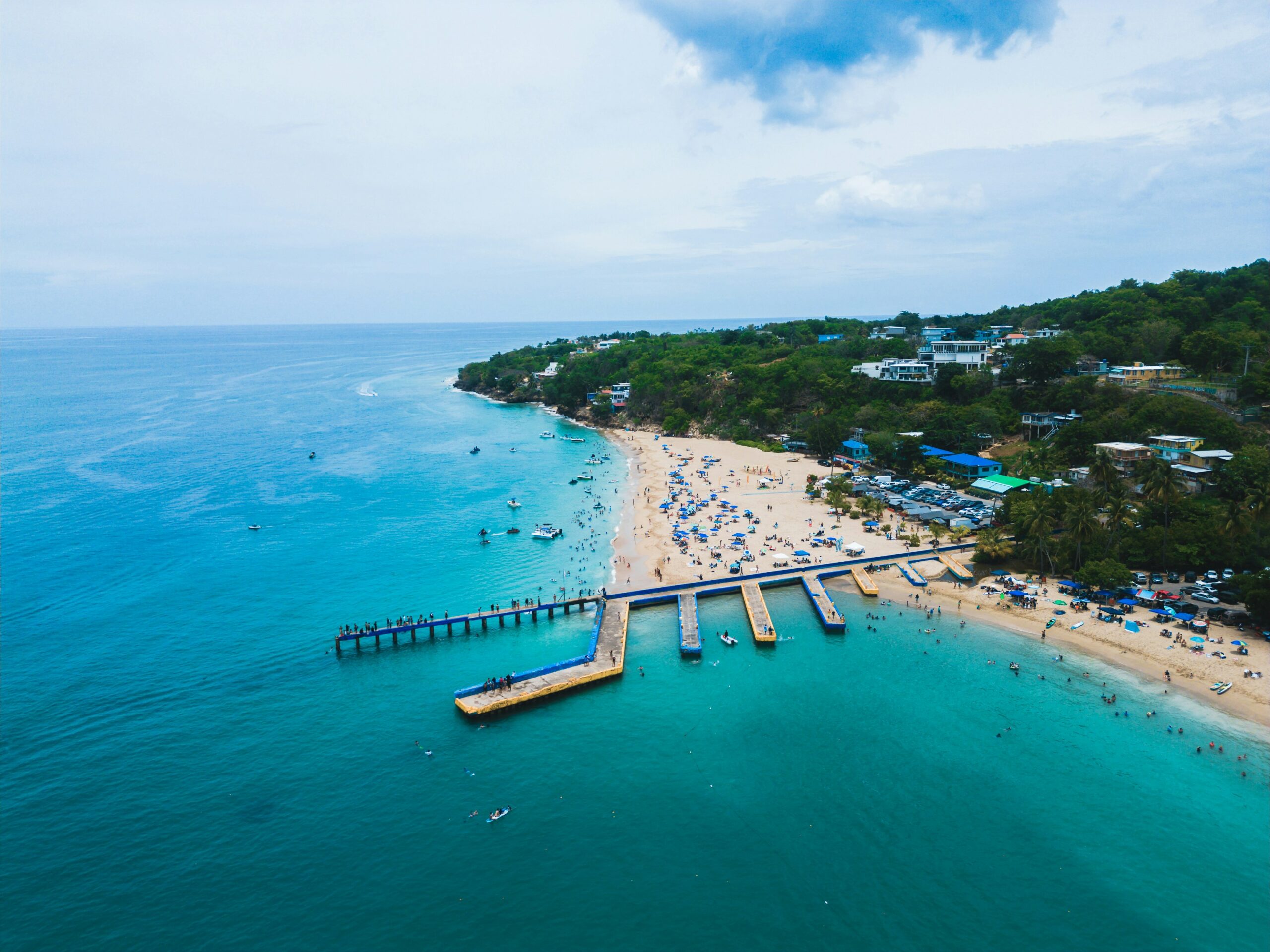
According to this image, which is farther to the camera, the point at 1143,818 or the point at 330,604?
the point at 330,604

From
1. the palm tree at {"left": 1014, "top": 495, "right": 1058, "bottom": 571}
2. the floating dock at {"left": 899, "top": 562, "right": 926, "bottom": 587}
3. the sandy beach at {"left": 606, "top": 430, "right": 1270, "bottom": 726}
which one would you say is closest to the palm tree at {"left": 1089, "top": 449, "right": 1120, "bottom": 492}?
the palm tree at {"left": 1014, "top": 495, "right": 1058, "bottom": 571}

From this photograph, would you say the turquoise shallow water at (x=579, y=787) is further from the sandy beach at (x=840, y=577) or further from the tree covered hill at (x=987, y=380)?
the tree covered hill at (x=987, y=380)

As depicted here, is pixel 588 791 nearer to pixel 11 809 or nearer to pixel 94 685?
pixel 11 809

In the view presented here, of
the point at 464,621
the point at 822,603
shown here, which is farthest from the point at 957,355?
the point at 464,621

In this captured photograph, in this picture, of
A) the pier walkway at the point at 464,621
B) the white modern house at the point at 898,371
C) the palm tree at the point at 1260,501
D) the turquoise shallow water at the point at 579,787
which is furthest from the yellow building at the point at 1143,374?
the pier walkway at the point at 464,621

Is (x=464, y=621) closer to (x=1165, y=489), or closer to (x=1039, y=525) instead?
(x=1039, y=525)

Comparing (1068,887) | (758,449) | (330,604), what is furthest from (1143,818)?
(758,449)
